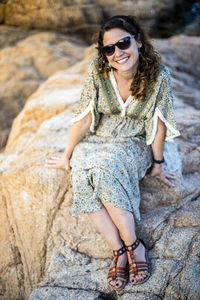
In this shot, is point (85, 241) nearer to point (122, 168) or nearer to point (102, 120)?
point (122, 168)

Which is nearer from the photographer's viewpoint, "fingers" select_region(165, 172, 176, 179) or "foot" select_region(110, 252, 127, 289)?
"foot" select_region(110, 252, 127, 289)

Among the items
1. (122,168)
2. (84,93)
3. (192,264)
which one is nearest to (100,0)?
(84,93)

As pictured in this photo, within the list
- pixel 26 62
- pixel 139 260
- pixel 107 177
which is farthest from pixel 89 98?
pixel 26 62

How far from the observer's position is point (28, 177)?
280 cm

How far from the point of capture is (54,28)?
7.51 meters

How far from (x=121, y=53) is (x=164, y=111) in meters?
0.58

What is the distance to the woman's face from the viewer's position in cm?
231

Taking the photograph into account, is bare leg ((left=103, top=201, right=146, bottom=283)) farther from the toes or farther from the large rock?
the large rock

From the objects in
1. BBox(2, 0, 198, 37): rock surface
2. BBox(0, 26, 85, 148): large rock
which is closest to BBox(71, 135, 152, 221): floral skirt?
BBox(0, 26, 85, 148): large rock

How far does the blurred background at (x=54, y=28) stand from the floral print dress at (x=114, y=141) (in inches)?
136

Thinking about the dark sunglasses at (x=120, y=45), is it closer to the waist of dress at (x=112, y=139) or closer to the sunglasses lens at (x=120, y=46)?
the sunglasses lens at (x=120, y=46)

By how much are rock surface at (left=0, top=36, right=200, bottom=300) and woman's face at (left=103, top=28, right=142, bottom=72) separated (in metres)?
1.06

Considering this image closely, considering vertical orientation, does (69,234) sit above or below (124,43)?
below

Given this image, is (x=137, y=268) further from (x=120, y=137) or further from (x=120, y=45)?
(x=120, y=45)
